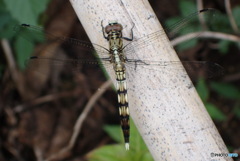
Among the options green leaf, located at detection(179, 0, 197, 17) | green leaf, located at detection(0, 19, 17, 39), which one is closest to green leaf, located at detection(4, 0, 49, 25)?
green leaf, located at detection(0, 19, 17, 39)

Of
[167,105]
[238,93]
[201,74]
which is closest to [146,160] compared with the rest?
[201,74]

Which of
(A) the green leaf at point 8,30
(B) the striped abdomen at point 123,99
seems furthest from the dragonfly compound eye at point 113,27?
(A) the green leaf at point 8,30

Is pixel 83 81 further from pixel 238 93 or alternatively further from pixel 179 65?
pixel 179 65

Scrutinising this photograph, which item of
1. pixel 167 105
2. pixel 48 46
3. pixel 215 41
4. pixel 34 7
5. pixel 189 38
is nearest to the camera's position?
pixel 167 105

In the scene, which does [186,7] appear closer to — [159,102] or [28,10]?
[28,10]

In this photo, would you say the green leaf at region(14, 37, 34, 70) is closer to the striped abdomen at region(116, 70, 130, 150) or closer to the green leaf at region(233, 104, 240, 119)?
the striped abdomen at region(116, 70, 130, 150)

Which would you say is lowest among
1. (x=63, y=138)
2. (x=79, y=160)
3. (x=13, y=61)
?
(x=79, y=160)
